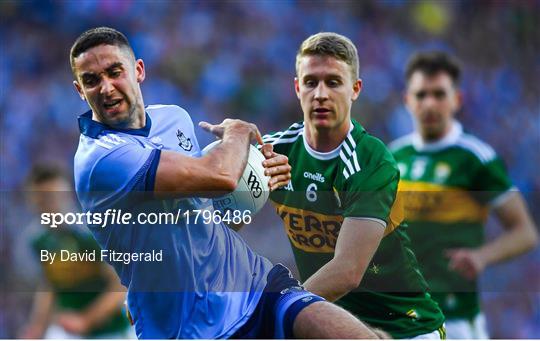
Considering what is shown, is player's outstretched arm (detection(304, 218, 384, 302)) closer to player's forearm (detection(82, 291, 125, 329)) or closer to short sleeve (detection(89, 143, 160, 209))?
short sleeve (detection(89, 143, 160, 209))

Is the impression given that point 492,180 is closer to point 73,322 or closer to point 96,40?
point 96,40

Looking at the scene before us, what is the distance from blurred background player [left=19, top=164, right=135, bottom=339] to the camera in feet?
22.6

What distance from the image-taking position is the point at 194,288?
13.0 ft

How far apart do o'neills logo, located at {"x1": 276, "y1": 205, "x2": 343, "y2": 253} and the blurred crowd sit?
3970 mm

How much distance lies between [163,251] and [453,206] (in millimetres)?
3121

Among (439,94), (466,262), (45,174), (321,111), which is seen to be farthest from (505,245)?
(45,174)

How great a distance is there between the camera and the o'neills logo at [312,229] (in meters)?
4.35

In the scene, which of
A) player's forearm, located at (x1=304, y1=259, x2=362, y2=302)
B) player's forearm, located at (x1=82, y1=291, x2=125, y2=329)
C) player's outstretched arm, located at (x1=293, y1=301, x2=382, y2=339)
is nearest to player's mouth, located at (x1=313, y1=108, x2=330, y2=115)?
player's forearm, located at (x1=304, y1=259, x2=362, y2=302)

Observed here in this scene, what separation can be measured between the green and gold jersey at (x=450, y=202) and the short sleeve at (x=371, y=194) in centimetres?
197

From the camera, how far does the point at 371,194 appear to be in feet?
14.0

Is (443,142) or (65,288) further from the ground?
(443,142)

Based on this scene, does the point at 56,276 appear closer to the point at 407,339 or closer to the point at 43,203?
the point at 43,203

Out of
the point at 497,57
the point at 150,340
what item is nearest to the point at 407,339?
the point at 150,340

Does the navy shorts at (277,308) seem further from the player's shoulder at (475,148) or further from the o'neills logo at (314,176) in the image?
the player's shoulder at (475,148)
